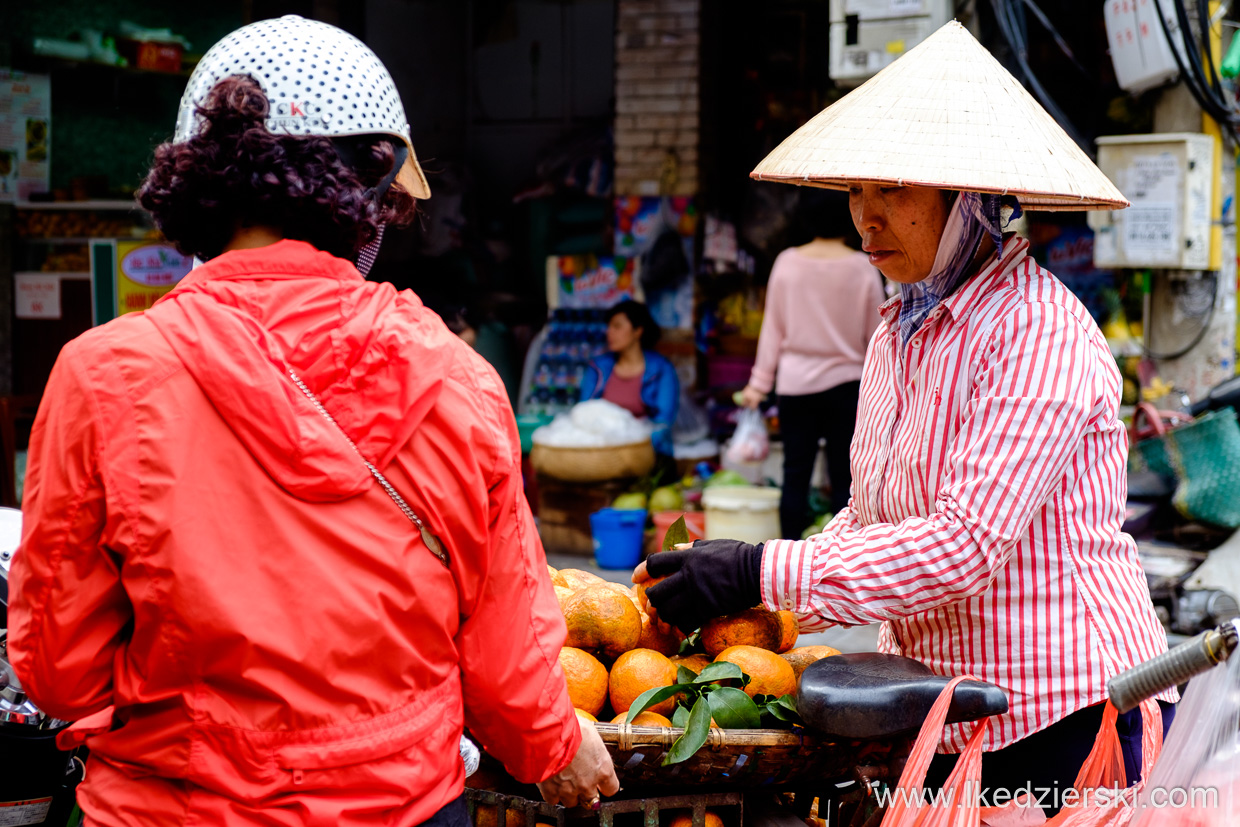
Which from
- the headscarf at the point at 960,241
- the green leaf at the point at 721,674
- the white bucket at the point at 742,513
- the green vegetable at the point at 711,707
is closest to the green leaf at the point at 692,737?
the green vegetable at the point at 711,707

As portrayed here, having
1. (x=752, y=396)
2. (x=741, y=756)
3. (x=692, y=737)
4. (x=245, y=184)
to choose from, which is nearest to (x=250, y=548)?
(x=245, y=184)

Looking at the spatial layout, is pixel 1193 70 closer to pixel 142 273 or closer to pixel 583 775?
pixel 583 775

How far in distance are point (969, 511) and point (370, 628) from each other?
987 mm

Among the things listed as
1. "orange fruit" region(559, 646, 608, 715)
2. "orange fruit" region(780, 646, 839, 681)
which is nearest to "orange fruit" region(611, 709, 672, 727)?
"orange fruit" region(559, 646, 608, 715)

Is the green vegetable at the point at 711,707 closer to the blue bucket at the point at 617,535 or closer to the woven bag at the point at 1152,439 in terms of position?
the woven bag at the point at 1152,439

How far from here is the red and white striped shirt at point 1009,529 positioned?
186 cm

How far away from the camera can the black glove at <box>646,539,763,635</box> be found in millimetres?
2021

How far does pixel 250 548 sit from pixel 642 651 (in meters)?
1.06

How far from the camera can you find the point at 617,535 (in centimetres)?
671

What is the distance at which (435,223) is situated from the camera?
952cm

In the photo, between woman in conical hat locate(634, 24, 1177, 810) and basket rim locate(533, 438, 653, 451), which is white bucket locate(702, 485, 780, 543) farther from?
woman in conical hat locate(634, 24, 1177, 810)

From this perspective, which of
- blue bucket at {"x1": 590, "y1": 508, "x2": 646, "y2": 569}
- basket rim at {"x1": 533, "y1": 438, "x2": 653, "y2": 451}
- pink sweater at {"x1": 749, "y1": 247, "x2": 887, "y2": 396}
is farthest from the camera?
basket rim at {"x1": 533, "y1": 438, "x2": 653, "y2": 451}

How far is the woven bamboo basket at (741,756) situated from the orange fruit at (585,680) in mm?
208

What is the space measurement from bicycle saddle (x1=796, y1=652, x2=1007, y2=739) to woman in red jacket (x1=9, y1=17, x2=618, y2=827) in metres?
0.68
